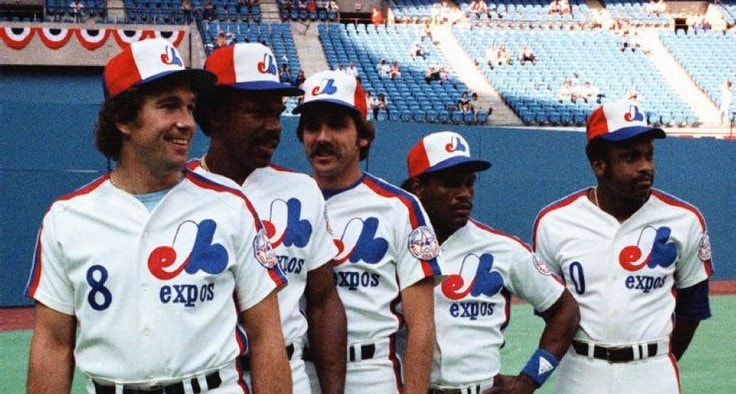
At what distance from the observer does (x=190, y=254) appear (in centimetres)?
248

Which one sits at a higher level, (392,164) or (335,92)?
(335,92)

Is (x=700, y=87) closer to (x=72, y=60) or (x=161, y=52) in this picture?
(x=72, y=60)

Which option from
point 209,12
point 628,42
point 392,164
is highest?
point 209,12

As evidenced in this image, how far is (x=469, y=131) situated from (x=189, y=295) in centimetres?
1094

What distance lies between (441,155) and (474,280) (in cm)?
48

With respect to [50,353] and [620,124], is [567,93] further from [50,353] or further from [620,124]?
[50,353]

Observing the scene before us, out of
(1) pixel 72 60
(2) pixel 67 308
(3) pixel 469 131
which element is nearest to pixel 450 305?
(2) pixel 67 308

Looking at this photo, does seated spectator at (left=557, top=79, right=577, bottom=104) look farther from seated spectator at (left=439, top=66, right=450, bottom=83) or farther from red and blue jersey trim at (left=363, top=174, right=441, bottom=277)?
red and blue jersey trim at (left=363, top=174, right=441, bottom=277)

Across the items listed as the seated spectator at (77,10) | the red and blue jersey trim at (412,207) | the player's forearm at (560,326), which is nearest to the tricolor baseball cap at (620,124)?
the player's forearm at (560,326)

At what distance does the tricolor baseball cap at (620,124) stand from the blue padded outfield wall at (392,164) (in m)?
7.89

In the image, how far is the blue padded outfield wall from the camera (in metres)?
11.1

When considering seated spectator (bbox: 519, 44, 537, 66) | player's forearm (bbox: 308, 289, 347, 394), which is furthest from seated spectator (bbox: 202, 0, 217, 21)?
player's forearm (bbox: 308, 289, 347, 394)

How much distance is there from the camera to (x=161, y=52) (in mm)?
2547

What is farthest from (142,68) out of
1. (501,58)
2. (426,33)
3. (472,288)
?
(426,33)
